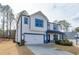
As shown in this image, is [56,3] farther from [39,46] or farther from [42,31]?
[39,46]

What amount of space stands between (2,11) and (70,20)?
1.16 m

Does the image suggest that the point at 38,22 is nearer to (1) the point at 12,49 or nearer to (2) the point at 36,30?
(2) the point at 36,30

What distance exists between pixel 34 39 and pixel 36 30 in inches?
6.9

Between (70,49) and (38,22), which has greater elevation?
(38,22)

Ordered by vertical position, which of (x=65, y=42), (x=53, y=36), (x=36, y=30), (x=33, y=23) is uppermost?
(x=33, y=23)

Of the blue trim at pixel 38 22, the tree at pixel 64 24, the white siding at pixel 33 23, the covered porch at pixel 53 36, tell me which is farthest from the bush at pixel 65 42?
the blue trim at pixel 38 22

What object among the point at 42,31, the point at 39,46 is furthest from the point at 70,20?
the point at 39,46

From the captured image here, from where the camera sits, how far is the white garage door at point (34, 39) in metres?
2.81

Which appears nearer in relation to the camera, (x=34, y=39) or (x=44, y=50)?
(x=44, y=50)

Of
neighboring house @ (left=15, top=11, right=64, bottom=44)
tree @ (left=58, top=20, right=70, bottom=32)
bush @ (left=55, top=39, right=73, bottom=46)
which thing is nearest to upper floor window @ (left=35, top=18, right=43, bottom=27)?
neighboring house @ (left=15, top=11, right=64, bottom=44)

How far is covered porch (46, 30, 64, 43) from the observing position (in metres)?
2.83

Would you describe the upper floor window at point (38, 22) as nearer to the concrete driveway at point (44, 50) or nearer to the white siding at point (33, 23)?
the white siding at point (33, 23)

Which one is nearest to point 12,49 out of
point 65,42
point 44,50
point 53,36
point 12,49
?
point 12,49

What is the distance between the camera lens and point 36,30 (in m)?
2.81
